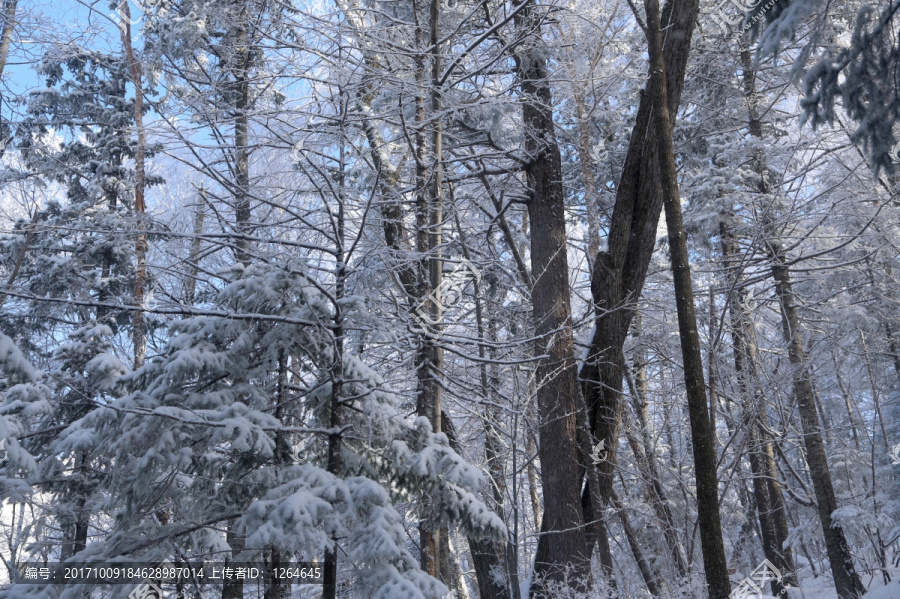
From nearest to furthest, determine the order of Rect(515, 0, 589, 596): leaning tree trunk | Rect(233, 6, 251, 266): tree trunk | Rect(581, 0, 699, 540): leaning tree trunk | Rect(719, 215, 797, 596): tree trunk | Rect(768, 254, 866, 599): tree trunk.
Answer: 1. Rect(233, 6, 251, 266): tree trunk
2. Rect(515, 0, 589, 596): leaning tree trunk
3. Rect(581, 0, 699, 540): leaning tree trunk
4. Rect(719, 215, 797, 596): tree trunk
5. Rect(768, 254, 866, 599): tree trunk

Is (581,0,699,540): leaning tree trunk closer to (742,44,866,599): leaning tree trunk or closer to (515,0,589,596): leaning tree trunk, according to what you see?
(515,0,589,596): leaning tree trunk

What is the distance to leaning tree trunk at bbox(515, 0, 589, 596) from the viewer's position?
7176mm

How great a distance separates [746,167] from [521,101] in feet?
25.6

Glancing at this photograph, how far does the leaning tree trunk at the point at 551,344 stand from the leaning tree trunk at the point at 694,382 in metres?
1.64

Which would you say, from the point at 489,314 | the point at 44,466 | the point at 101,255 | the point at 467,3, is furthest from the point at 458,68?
the point at 101,255

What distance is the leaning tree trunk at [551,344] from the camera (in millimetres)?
7176

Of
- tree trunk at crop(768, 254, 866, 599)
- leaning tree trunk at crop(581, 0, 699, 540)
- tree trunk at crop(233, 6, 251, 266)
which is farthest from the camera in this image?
tree trunk at crop(768, 254, 866, 599)

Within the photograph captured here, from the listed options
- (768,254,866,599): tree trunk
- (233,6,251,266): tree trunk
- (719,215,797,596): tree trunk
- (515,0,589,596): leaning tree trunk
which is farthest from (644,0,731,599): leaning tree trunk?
(768,254,866,599): tree trunk

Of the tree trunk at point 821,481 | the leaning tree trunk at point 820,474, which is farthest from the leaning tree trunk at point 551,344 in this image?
the tree trunk at point 821,481

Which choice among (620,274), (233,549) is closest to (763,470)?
(620,274)

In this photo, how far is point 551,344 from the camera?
7.39m

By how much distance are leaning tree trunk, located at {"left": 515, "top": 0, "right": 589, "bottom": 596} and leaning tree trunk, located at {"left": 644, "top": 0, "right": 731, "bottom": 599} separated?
1640mm

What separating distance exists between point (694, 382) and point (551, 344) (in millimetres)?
2515

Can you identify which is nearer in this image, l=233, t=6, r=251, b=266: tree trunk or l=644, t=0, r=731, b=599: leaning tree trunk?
l=644, t=0, r=731, b=599: leaning tree trunk
